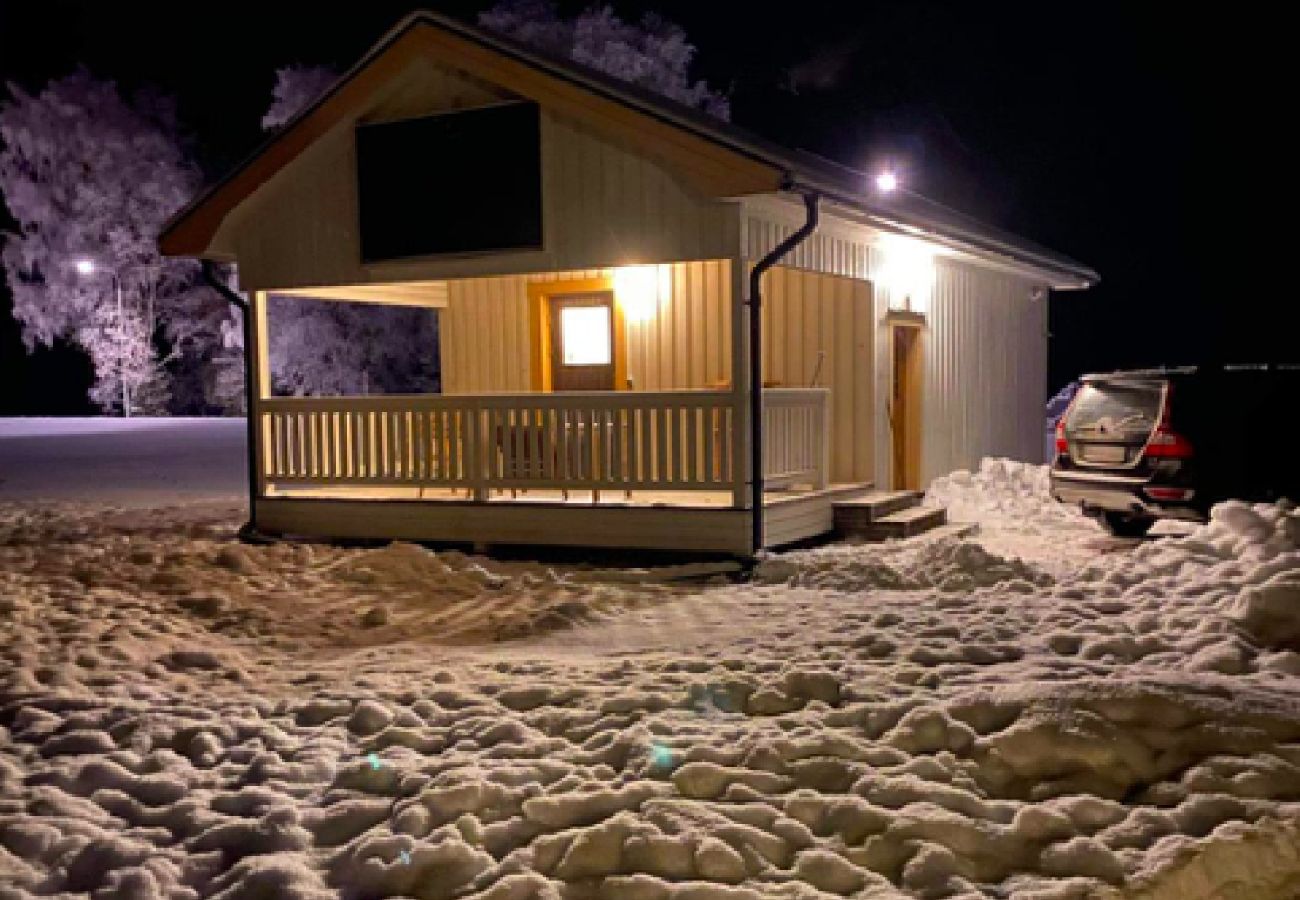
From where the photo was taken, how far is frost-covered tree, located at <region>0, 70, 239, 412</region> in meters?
39.1

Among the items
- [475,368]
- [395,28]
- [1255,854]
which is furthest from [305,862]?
[475,368]

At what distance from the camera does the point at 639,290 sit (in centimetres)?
1388

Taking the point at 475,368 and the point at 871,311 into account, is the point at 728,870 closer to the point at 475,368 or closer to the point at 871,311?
the point at 871,311

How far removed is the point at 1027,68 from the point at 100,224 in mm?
37480

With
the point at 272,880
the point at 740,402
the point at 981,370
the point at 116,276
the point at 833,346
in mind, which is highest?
the point at 116,276

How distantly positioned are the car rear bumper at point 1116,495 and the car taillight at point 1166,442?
0.25 m

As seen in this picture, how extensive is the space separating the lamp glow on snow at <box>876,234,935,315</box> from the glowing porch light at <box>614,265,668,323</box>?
8.06ft

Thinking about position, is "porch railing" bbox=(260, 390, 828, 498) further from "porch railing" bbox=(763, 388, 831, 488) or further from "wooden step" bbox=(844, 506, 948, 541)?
"wooden step" bbox=(844, 506, 948, 541)

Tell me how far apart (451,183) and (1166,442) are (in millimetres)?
6864

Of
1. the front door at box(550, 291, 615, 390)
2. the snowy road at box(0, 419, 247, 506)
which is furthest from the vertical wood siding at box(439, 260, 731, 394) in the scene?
the snowy road at box(0, 419, 247, 506)

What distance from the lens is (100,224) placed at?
39312 millimetres

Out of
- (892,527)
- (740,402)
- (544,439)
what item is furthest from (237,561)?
(892,527)

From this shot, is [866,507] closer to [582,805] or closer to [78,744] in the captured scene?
[582,805]

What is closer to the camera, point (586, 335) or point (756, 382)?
point (756, 382)
